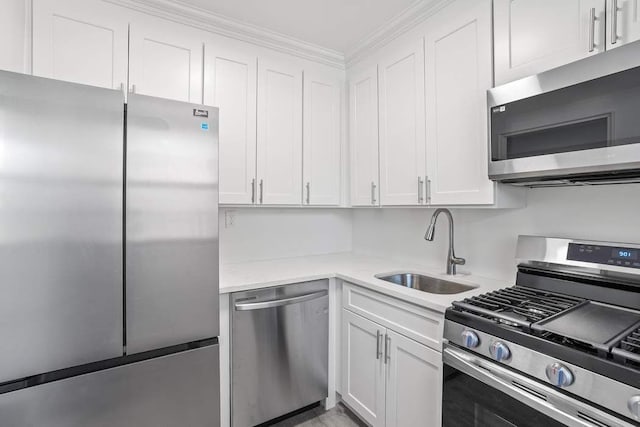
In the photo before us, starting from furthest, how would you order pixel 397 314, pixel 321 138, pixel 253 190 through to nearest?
pixel 321 138 → pixel 253 190 → pixel 397 314

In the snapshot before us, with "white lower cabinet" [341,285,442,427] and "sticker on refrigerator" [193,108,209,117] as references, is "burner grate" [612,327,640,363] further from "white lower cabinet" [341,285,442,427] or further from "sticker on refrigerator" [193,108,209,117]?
"sticker on refrigerator" [193,108,209,117]

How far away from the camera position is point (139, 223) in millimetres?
1273

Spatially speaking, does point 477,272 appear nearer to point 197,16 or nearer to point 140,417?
point 140,417

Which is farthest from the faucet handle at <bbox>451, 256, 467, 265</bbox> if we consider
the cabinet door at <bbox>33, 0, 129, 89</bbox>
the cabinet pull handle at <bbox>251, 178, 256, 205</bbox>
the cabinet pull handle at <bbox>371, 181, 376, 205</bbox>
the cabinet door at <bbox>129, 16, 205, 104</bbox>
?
the cabinet door at <bbox>33, 0, 129, 89</bbox>

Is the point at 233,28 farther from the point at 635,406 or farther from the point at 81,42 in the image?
the point at 635,406

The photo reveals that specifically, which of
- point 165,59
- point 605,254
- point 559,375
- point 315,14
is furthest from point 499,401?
point 165,59

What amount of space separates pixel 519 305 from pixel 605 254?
1.43ft

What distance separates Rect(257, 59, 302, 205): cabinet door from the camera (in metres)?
2.13

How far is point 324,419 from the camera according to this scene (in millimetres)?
1966

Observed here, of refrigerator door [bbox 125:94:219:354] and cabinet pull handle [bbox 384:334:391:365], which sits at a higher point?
refrigerator door [bbox 125:94:219:354]

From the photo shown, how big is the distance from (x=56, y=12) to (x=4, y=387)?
1.67 meters

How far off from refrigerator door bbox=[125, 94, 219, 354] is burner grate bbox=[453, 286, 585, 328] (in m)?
1.11

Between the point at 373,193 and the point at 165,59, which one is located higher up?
the point at 165,59

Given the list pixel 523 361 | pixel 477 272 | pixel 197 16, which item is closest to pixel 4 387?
pixel 523 361
